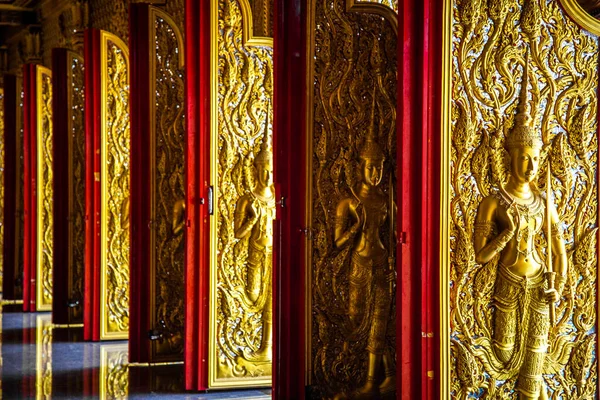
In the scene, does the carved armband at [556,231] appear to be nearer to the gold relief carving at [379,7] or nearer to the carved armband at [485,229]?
the carved armband at [485,229]

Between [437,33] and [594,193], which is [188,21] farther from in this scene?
[594,193]

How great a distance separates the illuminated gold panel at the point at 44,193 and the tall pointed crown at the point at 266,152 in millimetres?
4999

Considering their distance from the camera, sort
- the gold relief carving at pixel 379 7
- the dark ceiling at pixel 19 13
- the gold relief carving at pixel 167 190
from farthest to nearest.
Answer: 1. the dark ceiling at pixel 19 13
2. the gold relief carving at pixel 167 190
3. the gold relief carving at pixel 379 7

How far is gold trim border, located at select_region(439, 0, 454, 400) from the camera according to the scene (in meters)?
3.83

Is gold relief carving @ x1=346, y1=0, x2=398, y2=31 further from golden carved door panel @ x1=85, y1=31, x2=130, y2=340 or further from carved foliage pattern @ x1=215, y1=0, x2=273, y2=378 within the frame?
golden carved door panel @ x1=85, y1=31, x2=130, y2=340

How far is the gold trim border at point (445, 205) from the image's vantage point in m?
3.83

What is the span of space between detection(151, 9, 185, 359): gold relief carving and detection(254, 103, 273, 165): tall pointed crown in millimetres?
973

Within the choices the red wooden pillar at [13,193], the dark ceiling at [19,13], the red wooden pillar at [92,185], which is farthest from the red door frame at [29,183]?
the red wooden pillar at [92,185]

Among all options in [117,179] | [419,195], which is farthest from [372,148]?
[117,179]

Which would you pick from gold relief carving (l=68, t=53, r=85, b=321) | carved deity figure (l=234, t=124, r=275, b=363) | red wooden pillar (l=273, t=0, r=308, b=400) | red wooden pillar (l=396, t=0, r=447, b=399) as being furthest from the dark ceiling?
red wooden pillar (l=396, t=0, r=447, b=399)

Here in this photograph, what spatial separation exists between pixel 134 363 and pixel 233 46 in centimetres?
248

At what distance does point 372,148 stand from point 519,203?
3.64 feet

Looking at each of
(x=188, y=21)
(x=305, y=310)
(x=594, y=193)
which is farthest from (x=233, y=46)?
(x=594, y=193)

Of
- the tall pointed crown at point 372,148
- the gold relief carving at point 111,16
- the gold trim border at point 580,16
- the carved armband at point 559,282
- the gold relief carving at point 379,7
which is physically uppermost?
the gold relief carving at point 111,16
